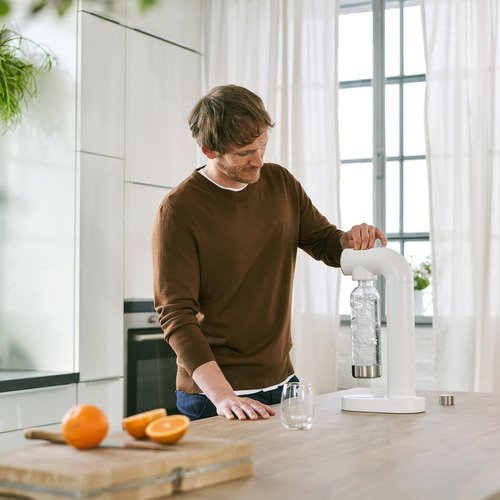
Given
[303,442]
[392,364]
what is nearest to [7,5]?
[303,442]

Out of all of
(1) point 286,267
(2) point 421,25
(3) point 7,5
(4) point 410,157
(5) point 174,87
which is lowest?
(1) point 286,267

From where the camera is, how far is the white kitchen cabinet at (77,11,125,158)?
371 cm

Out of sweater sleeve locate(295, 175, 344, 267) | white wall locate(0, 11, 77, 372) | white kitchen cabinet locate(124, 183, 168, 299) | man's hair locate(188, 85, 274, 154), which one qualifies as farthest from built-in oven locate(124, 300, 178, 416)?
man's hair locate(188, 85, 274, 154)

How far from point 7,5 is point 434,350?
3.70 metres

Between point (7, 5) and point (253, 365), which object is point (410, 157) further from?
point (7, 5)

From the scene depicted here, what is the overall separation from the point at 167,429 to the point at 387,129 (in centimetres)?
347

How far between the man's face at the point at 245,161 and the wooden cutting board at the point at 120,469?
41.3 inches

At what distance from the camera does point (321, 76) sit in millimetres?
4426

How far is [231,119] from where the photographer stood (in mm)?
2191

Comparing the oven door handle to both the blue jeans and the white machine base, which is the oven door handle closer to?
the blue jeans

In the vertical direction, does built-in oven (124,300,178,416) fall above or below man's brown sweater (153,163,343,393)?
below

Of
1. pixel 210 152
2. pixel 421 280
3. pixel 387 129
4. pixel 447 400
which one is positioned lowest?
pixel 447 400

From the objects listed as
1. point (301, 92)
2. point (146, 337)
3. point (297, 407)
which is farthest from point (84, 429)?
point (301, 92)

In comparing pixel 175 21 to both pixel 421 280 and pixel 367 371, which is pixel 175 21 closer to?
pixel 421 280
